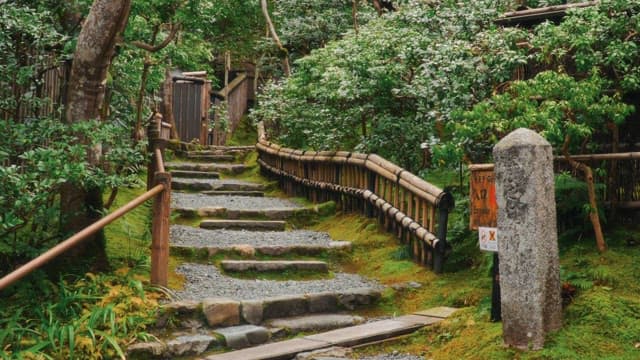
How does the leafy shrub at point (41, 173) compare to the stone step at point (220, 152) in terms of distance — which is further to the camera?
the stone step at point (220, 152)

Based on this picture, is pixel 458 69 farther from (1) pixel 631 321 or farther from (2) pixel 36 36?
(2) pixel 36 36

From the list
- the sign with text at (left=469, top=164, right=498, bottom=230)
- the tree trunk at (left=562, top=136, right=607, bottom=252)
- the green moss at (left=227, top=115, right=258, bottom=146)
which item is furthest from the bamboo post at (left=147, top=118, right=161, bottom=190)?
the green moss at (left=227, top=115, right=258, bottom=146)

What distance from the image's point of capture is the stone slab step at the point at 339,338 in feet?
20.9

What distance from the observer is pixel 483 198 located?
639 cm

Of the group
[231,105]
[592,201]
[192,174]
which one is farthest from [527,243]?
[231,105]

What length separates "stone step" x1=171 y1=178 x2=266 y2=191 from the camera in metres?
14.0

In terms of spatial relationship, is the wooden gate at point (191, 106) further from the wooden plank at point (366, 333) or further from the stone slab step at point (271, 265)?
the wooden plank at point (366, 333)

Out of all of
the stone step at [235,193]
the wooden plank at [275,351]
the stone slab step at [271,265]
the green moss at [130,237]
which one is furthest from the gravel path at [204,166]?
the wooden plank at [275,351]

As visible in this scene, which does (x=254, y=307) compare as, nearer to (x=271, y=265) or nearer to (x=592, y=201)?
(x=271, y=265)

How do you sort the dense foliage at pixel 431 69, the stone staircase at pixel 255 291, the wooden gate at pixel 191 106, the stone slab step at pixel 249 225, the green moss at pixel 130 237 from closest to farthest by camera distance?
the stone staircase at pixel 255 291
the dense foliage at pixel 431 69
the green moss at pixel 130 237
the stone slab step at pixel 249 225
the wooden gate at pixel 191 106

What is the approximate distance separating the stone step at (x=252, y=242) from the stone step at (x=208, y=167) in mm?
4567

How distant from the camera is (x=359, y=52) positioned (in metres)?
11.1

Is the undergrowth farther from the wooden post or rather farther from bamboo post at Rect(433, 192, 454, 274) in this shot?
bamboo post at Rect(433, 192, 454, 274)

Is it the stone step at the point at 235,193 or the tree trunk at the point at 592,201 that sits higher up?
the tree trunk at the point at 592,201
